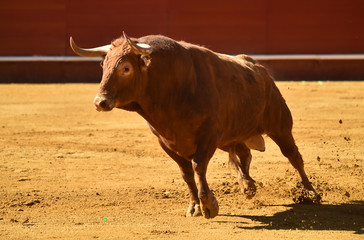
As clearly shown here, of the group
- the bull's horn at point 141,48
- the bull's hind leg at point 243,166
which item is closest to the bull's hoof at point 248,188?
the bull's hind leg at point 243,166

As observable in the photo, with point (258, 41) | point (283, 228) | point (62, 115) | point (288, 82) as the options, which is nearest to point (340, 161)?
point (283, 228)

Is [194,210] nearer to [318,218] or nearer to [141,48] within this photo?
[318,218]

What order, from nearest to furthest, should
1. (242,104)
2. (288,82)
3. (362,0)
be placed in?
(242,104)
(288,82)
(362,0)

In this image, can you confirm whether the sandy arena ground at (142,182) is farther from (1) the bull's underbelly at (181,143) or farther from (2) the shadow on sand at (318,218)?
(1) the bull's underbelly at (181,143)

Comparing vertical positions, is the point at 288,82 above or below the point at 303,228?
below

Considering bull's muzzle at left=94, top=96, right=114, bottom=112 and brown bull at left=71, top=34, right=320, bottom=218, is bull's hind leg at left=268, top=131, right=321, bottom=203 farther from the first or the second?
bull's muzzle at left=94, top=96, right=114, bottom=112

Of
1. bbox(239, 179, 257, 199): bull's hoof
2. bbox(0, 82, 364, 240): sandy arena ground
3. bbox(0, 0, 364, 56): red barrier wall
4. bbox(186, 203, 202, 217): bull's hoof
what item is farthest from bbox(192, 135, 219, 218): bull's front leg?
bbox(0, 0, 364, 56): red barrier wall

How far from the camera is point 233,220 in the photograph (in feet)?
14.7

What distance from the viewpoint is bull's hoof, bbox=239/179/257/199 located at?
→ 5.11m

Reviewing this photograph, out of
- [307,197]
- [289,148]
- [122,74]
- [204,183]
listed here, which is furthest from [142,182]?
[122,74]

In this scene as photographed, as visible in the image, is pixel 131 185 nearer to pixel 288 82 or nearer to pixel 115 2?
pixel 288 82

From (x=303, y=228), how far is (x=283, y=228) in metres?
0.13

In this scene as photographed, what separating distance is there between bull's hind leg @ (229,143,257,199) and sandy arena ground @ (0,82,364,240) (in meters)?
0.09

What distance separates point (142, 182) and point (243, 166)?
0.91m
